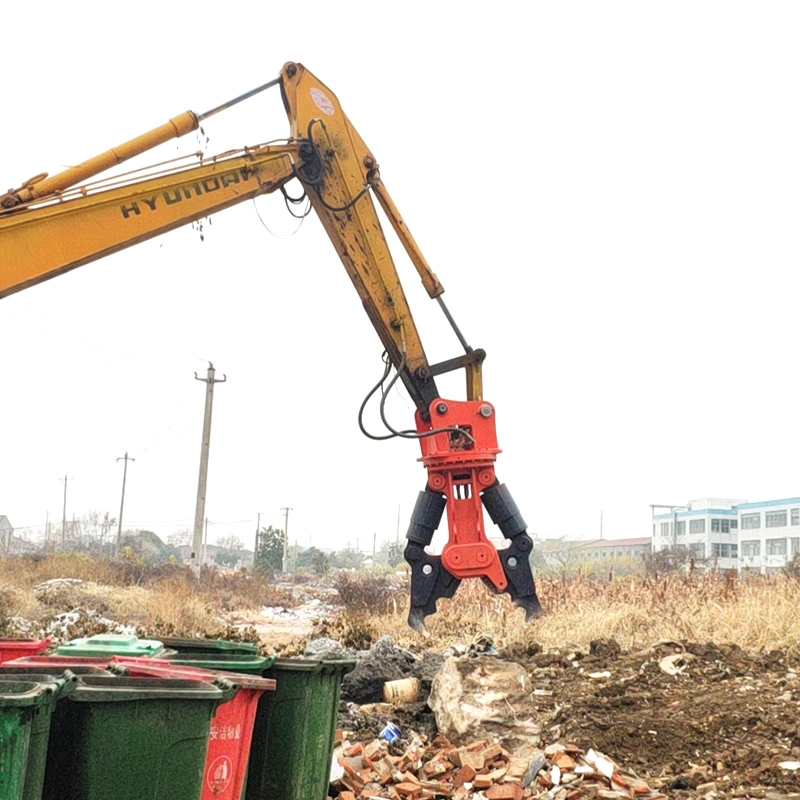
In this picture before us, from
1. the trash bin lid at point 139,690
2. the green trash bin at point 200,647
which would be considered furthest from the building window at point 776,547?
the trash bin lid at point 139,690

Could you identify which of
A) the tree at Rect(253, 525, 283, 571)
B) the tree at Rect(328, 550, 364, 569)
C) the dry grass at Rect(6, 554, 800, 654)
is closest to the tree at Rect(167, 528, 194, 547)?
the tree at Rect(328, 550, 364, 569)

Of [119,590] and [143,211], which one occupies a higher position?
[143,211]

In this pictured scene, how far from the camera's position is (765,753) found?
630 cm

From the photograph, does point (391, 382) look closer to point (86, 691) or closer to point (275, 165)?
point (275, 165)

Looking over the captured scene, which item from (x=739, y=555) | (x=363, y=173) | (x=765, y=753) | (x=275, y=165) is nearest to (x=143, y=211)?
(x=275, y=165)

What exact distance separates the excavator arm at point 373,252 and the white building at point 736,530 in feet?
196

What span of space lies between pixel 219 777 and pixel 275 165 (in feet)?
20.1

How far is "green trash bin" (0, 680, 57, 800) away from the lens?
3.15m

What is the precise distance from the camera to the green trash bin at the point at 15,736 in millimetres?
3150

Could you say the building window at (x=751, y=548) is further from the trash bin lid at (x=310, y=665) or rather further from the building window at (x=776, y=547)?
the trash bin lid at (x=310, y=665)

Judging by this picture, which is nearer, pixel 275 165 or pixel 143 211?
pixel 143 211

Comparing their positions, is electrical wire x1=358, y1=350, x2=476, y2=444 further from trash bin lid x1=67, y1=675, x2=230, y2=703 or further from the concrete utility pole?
the concrete utility pole

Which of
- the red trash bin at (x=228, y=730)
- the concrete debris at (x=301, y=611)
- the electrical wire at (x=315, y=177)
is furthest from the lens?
the concrete debris at (x=301, y=611)

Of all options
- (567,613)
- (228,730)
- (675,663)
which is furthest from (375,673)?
(567,613)
